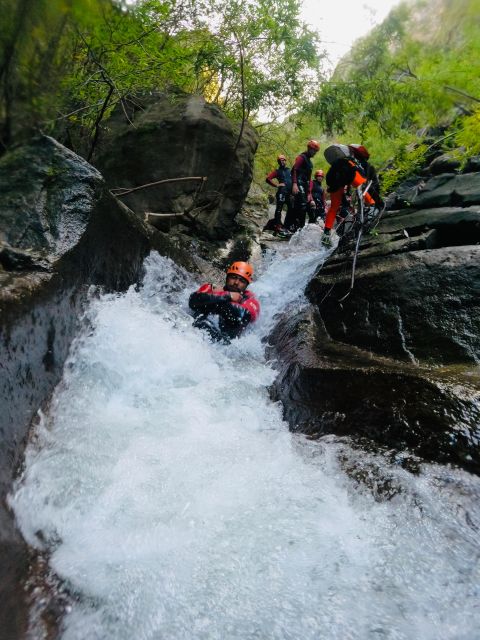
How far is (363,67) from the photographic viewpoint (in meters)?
10.5

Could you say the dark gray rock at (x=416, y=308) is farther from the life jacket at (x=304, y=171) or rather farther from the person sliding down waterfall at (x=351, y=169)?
the life jacket at (x=304, y=171)

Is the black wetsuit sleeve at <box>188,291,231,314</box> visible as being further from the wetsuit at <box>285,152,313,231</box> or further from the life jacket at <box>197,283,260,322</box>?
→ the wetsuit at <box>285,152,313,231</box>

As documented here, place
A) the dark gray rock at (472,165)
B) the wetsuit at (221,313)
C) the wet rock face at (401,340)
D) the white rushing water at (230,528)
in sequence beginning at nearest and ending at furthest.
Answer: the white rushing water at (230,528) < the wet rock face at (401,340) < the wetsuit at (221,313) < the dark gray rock at (472,165)

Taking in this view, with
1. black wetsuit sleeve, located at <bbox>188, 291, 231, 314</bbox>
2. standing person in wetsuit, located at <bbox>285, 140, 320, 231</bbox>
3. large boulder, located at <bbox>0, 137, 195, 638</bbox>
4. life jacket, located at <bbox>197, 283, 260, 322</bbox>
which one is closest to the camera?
large boulder, located at <bbox>0, 137, 195, 638</bbox>

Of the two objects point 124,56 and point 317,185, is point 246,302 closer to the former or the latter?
point 124,56

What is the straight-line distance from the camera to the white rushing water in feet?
6.42

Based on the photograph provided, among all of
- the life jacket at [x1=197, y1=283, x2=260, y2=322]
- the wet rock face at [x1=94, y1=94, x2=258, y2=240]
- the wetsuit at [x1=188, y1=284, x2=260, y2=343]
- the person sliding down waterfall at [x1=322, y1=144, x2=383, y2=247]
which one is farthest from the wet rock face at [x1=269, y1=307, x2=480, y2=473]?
the wet rock face at [x1=94, y1=94, x2=258, y2=240]

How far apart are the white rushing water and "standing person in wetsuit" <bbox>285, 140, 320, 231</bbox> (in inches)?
337

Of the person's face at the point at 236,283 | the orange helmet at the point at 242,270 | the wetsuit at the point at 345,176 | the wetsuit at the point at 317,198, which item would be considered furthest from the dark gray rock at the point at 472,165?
the wetsuit at the point at 317,198

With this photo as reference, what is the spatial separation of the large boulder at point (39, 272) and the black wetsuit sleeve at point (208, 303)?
1.07 meters

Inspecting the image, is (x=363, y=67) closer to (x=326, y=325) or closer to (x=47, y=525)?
(x=326, y=325)

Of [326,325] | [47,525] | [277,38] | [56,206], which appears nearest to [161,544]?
[47,525]

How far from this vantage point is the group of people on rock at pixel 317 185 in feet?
23.2

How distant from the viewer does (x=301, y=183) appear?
35.7 feet
